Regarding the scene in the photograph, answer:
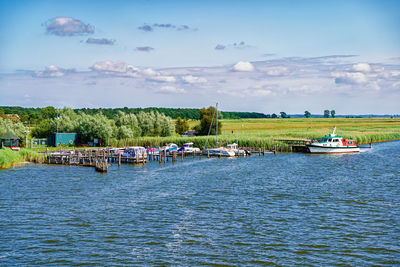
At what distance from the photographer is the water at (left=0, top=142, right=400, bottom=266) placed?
24766 mm

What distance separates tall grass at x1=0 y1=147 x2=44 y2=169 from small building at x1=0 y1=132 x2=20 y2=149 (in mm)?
9904

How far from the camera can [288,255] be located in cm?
2473

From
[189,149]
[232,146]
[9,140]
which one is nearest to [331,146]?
[232,146]

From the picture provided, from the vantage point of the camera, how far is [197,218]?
32812 millimetres

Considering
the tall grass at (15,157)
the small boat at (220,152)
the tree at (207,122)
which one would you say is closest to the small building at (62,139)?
the tall grass at (15,157)

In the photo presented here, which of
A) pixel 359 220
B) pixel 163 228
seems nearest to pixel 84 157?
pixel 163 228

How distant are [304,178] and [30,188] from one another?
3207cm

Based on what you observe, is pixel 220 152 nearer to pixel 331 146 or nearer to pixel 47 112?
pixel 331 146

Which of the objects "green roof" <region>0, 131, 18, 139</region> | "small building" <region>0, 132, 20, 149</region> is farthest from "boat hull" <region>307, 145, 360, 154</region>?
"green roof" <region>0, 131, 18, 139</region>

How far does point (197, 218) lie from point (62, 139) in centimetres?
5737

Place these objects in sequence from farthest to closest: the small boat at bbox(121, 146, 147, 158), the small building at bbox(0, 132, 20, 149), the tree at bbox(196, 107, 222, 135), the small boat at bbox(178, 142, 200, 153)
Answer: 1. the tree at bbox(196, 107, 222, 135)
2. the small boat at bbox(178, 142, 200, 153)
3. the small building at bbox(0, 132, 20, 149)
4. the small boat at bbox(121, 146, 147, 158)

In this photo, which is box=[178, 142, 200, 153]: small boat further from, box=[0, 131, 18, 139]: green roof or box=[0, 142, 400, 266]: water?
box=[0, 131, 18, 139]: green roof

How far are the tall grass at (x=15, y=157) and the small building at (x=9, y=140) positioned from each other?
990 centimetres

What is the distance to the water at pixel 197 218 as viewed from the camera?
975 inches
